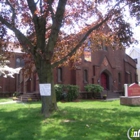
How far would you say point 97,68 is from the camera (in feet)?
89.7

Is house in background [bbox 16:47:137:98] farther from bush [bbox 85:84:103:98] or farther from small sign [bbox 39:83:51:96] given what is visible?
small sign [bbox 39:83:51:96]

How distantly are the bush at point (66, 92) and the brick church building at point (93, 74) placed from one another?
247 centimetres

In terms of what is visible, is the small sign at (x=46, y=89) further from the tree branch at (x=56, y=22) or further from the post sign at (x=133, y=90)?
the post sign at (x=133, y=90)

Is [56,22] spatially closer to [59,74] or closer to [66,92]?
[66,92]

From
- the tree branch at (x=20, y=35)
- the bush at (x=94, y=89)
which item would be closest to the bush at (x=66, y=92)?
the bush at (x=94, y=89)

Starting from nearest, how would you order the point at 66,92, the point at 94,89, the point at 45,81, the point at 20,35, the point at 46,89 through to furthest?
the point at 46,89 → the point at 45,81 → the point at 20,35 → the point at 66,92 → the point at 94,89

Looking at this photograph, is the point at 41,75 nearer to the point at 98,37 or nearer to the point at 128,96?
the point at 98,37

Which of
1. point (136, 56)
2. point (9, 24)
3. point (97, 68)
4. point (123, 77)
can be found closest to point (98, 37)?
point (9, 24)

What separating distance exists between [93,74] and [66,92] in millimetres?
6305

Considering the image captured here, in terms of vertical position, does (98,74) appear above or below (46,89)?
above

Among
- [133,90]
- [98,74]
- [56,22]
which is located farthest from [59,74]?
[56,22]

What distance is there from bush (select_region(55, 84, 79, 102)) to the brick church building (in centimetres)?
247

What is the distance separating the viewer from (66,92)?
2181cm

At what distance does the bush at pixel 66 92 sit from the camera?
70.7ft
